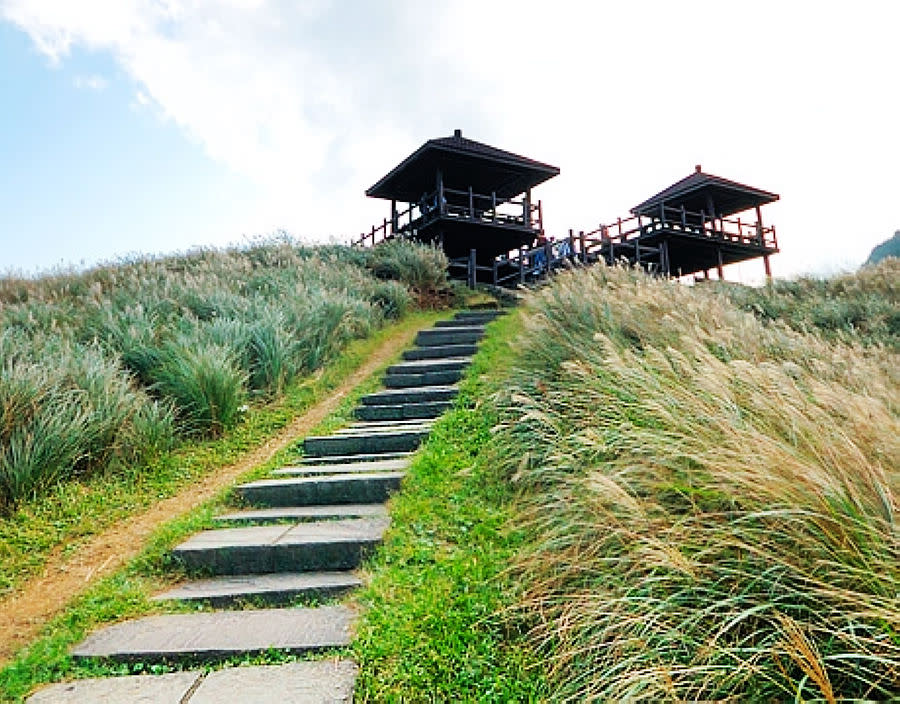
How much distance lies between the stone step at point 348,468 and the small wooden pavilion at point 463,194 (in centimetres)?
1253

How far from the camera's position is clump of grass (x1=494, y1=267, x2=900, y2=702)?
1651 millimetres

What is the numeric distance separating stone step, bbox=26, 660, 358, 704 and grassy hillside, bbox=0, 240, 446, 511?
2149 mm

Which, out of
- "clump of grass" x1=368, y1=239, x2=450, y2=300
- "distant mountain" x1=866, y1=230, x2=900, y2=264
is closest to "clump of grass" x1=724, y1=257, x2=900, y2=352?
"clump of grass" x1=368, y1=239, x2=450, y2=300

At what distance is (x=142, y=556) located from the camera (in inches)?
134

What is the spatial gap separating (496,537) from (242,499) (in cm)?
212

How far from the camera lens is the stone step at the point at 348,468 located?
14.4 ft

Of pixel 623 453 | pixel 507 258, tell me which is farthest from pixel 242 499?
pixel 507 258

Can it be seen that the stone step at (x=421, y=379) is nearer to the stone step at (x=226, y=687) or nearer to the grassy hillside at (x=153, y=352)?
the grassy hillside at (x=153, y=352)

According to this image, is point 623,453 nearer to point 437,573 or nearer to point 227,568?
point 437,573

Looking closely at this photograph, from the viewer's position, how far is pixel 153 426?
485 centimetres

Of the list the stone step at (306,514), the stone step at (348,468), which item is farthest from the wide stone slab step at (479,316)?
the stone step at (306,514)

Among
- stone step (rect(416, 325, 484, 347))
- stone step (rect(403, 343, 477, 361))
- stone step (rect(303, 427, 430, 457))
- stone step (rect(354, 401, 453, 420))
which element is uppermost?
stone step (rect(416, 325, 484, 347))

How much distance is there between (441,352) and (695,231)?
16034mm

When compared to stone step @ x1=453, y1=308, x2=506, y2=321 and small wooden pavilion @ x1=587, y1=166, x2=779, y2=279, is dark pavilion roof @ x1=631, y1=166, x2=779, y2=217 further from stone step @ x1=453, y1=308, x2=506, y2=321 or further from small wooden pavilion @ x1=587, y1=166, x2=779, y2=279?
stone step @ x1=453, y1=308, x2=506, y2=321
